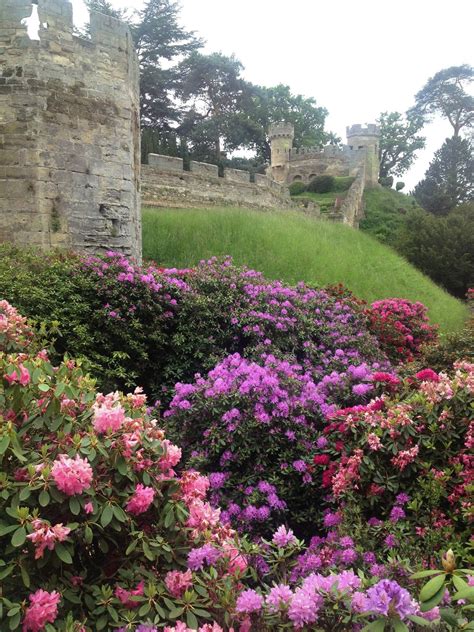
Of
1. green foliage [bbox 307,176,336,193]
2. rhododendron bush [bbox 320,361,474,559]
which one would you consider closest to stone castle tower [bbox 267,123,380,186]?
green foliage [bbox 307,176,336,193]

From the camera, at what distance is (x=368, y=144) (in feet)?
137

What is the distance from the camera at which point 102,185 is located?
8.85m

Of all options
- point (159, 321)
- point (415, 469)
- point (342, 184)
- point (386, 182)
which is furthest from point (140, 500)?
point (386, 182)

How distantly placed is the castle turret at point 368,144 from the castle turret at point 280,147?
4.83 m

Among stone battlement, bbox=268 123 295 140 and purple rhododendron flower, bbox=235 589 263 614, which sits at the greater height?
stone battlement, bbox=268 123 295 140

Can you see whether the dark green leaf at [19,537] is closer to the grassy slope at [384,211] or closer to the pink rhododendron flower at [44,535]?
the pink rhododendron flower at [44,535]

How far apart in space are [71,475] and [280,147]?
43.4 meters

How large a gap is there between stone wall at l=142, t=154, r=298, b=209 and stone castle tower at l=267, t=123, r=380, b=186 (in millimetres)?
18440

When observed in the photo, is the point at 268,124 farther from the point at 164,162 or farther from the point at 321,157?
the point at 164,162

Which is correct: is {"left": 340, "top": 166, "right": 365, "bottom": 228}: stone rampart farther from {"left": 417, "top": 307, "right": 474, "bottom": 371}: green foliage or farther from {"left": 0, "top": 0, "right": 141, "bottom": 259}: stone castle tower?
{"left": 417, "top": 307, "right": 474, "bottom": 371}: green foliage

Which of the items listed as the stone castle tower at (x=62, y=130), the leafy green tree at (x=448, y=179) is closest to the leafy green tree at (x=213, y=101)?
the leafy green tree at (x=448, y=179)

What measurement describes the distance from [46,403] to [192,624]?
Answer: 1.06 metres

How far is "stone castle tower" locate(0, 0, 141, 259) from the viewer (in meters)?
8.15

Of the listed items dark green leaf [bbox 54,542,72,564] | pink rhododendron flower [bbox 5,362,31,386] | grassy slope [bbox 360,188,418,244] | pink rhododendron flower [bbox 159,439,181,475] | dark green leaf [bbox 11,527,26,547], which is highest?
pink rhododendron flower [bbox 5,362,31,386]
